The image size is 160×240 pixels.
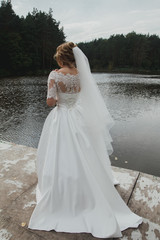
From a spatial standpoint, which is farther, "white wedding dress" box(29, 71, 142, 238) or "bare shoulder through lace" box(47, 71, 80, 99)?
"bare shoulder through lace" box(47, 71, 80, 99)

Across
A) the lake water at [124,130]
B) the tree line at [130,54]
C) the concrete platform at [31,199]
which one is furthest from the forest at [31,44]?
the concrete platform at [31,199]

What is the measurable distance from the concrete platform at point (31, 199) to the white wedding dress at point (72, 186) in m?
0.09

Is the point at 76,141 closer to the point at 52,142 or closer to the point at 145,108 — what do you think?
the point at 52,142

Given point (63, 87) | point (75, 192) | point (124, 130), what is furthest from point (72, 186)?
point (124, 130)

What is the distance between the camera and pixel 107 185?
2.17 meters

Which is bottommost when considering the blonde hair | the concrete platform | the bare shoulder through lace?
the concrete platform

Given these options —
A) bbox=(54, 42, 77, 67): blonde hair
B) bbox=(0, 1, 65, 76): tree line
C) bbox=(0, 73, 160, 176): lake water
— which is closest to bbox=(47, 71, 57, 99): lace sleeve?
bbox=(54, 42, 77, 67): blonde hair

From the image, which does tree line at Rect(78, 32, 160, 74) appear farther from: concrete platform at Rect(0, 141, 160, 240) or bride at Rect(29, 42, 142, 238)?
bride at Rect(29, 42, 142, 238)

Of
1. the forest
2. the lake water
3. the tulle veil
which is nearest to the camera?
the tulle veil

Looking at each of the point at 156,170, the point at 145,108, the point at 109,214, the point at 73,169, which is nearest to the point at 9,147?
A: the point at 73,169

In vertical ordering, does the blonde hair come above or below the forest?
below

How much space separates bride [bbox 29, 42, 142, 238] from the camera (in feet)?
6.63

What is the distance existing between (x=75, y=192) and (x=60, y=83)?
1256mm

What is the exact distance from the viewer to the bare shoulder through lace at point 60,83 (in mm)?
2127
